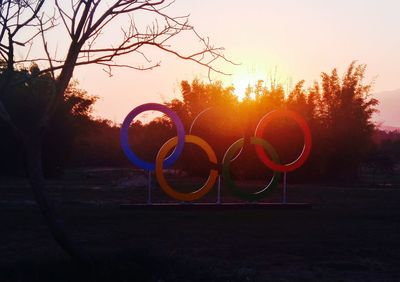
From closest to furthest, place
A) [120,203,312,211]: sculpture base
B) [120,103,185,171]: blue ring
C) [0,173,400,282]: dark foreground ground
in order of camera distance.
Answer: [0,173,400,282]: dark foreground ground
[120,203,312,211]: sculpture base
[120,103,185,171]: blue ring

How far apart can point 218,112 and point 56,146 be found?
32.9ft

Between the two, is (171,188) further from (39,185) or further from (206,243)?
(39,185)

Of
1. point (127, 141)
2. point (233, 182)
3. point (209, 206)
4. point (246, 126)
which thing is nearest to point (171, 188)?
point (209, 206)

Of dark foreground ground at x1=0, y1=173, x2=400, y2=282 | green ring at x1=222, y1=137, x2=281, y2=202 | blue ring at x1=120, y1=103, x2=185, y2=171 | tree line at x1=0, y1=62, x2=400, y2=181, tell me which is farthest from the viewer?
tree line at x1=0, y1=62, x2=400, y2=181

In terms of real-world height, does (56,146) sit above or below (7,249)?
above

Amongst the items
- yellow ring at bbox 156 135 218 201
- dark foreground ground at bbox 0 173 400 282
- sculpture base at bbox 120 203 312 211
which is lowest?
dark foreground ground at bbox 0 173 400 282

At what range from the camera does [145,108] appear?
73.2 ft

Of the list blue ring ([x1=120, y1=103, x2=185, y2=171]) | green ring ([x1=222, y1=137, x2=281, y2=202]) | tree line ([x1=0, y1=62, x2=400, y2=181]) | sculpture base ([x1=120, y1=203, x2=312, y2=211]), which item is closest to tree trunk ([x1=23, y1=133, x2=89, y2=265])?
sculpture base ([x1=120, y1=203, x2=312, y2=211])

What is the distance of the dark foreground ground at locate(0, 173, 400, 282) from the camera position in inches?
397

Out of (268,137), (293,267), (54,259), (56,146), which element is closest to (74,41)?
(54,259)

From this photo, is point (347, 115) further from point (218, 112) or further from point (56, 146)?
point (56, 146)

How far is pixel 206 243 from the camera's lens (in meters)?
14.5

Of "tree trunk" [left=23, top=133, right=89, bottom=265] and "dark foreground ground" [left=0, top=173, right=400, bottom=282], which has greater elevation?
"tree trunk" [left=23, top=133, right=89, bottom=265]

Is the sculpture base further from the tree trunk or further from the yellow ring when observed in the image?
the tree trunk
